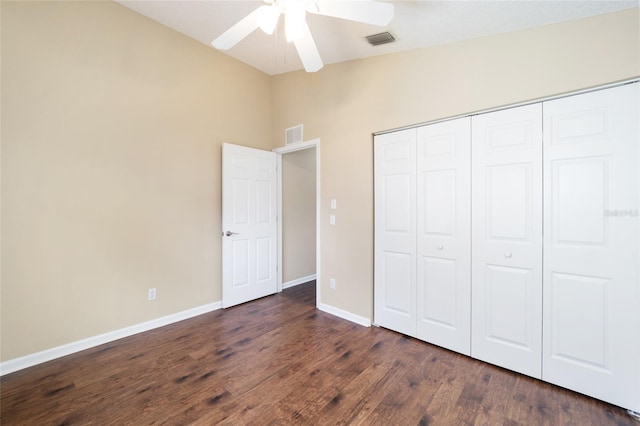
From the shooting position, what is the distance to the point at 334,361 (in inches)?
87.0

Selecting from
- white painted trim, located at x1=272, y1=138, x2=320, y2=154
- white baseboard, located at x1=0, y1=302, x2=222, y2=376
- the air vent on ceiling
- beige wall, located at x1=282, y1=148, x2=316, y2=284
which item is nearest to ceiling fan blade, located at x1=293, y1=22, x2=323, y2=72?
the air vent on ceiling

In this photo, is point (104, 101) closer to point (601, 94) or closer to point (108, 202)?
point (108, 202)

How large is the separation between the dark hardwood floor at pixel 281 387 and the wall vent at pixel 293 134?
2427 millimetres

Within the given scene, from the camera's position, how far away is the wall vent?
360 centimetres

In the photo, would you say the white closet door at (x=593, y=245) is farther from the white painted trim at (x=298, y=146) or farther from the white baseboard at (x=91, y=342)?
the white baseboard at (x=91, y=342)

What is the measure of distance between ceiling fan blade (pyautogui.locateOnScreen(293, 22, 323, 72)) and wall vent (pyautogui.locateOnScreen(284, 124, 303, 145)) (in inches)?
61.8

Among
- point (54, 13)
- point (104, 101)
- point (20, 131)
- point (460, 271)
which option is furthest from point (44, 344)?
point (460, 271)

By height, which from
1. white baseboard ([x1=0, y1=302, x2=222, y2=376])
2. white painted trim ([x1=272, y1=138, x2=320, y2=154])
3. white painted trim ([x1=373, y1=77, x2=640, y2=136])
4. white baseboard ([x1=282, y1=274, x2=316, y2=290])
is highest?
white painted trim ([x1=272, y1=138, x2=320, y2=154])

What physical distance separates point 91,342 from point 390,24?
12.6ft

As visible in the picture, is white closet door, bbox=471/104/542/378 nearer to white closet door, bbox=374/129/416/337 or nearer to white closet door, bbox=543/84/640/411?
white closet door, bbox=543/84/640/411

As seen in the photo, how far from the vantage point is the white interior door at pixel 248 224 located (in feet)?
11.1

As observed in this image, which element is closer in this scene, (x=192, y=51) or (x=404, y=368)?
(x=404, y=368)

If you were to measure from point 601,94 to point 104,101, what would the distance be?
3944 millimetres

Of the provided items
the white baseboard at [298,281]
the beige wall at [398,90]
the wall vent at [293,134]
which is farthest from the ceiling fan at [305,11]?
the white baseboard at [298,281]
